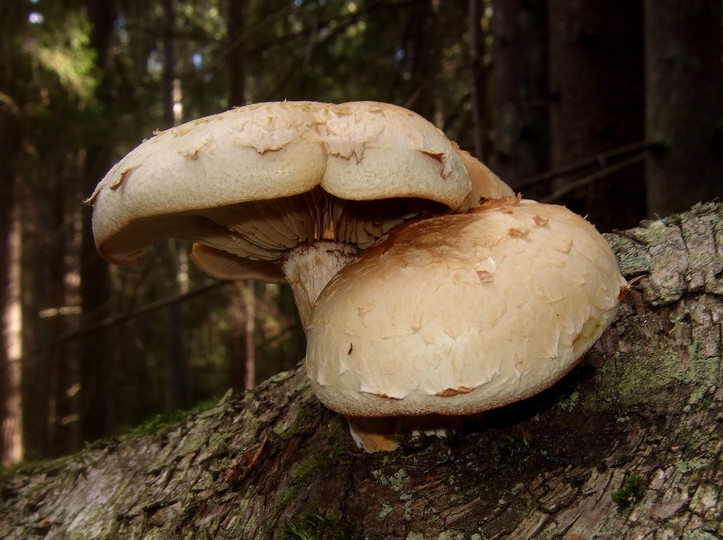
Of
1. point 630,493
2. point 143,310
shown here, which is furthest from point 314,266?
point 143,310

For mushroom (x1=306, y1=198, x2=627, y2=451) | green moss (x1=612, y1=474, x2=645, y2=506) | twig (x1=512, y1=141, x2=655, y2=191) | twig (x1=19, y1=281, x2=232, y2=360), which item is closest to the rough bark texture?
green moss (x1=612, y1=474, x2=645, y2=506)

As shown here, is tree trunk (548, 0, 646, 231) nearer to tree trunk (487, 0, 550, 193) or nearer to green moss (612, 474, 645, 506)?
tree trunk (487, 0, 550, 193)

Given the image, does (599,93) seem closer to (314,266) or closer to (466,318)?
(314,266)

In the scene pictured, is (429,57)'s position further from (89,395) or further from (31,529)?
(89,395)

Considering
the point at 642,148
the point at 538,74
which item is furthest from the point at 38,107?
the point at 642,148

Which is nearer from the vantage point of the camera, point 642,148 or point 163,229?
point 163,229

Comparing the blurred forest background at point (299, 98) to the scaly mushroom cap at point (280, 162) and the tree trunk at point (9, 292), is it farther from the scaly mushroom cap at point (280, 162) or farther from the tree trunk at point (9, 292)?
the scaly mushroom cap at point (280, 162)

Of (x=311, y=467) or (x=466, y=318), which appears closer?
(x=466, y=318)

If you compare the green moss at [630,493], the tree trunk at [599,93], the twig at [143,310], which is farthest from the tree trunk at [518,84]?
the green moss at [630,493]
